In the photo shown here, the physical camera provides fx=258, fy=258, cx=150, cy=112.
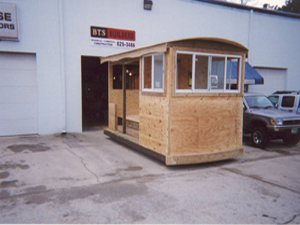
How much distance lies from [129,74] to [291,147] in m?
6.53

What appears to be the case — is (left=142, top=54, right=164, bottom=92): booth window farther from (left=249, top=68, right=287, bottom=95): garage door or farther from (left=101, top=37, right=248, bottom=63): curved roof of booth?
(left=249, top=68, right=287, bottom=95): garage door

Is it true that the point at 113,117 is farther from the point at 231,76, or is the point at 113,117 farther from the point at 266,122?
the point at 266,122

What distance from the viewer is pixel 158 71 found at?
668 centimetres

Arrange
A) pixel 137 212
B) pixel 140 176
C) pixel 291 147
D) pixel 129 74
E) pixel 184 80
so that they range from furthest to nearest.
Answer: pixel 129 74
pixel 291 147
pixel 184 80
pixel 140 176
pixel 137 212

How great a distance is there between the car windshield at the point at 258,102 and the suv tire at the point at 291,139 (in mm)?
1281

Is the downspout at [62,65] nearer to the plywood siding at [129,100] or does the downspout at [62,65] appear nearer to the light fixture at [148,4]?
the plywood siding at [129,100]

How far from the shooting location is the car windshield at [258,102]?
963cm

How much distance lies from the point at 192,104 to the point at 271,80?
1159 cm

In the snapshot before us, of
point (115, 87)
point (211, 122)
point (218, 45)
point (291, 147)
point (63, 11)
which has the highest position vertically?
point (63, 11)

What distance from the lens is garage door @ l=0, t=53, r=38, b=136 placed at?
9727mm

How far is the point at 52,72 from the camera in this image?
1022cm

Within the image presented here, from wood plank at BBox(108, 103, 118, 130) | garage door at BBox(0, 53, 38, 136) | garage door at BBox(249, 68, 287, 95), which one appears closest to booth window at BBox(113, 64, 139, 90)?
wood plank at BBox(108, 103, 118, 130)

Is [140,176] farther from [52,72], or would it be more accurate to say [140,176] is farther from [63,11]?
[63,11]

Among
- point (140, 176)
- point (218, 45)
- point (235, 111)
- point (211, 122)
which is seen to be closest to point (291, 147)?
point (235, 111)
